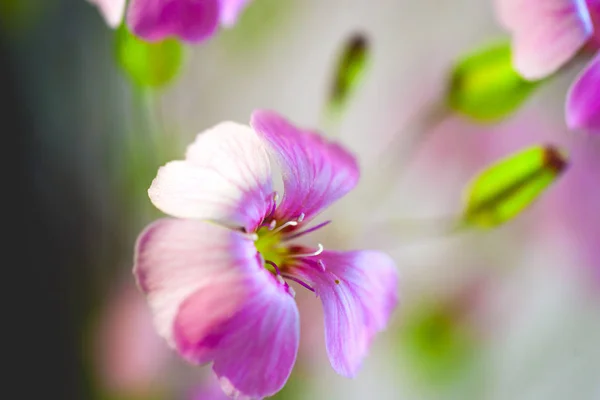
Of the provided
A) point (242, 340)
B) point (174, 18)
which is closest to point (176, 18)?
point (174, 18)

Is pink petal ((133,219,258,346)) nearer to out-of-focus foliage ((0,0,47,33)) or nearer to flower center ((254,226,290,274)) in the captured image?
flower center ((254,226,290,274))

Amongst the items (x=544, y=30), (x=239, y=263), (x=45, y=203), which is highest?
(x=544, y=30)

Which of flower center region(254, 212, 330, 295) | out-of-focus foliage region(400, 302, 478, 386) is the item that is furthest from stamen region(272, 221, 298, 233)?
out-of-focus foliage region(400, 302, 478, 386)

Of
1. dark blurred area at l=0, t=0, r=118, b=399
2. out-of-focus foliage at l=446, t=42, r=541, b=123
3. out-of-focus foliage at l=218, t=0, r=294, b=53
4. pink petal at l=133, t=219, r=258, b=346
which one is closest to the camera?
pink petal at l=133, t=219, r=258, b=346

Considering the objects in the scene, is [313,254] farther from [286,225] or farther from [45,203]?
[45,203]

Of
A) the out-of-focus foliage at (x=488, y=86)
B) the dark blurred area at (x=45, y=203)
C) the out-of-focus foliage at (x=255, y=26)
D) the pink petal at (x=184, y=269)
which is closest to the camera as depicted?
the pink petal at (x=184, y=269)

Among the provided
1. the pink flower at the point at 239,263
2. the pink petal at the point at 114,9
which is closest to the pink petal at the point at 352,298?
the pink flower at the point at 239,263

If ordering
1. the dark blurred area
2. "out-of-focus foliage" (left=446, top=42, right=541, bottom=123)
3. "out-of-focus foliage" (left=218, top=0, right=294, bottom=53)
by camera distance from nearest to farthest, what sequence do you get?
"out-of-focus foliage" (left=446, top=42, right=541, bottom=123), the dark blurred area, "out-of-focus foliage" (left=218, top=0, right=294, bottom=53)

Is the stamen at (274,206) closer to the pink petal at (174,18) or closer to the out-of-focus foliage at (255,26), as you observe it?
the pink petal at (174,18)
